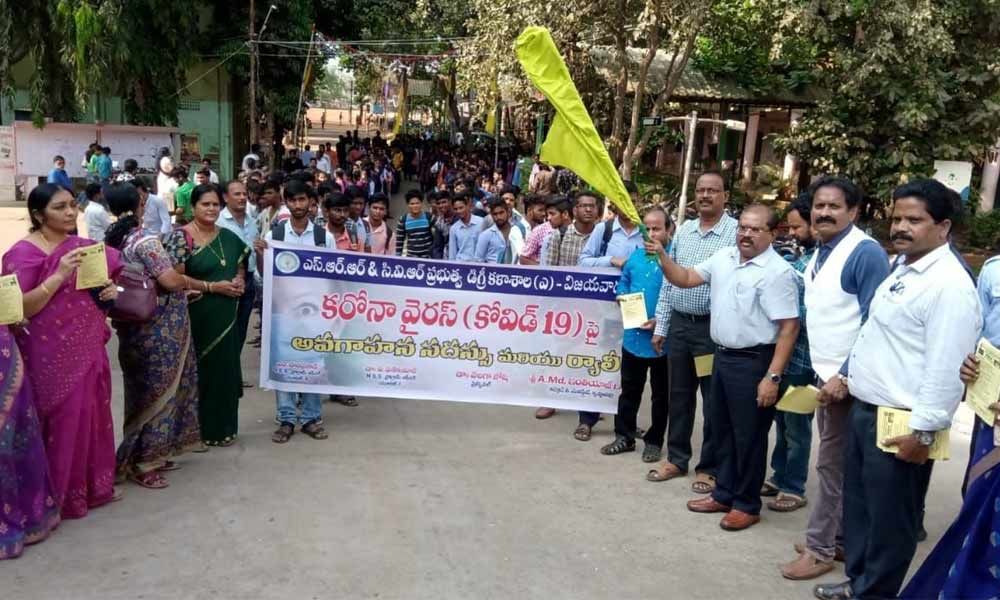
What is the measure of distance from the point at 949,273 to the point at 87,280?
380 centimetres

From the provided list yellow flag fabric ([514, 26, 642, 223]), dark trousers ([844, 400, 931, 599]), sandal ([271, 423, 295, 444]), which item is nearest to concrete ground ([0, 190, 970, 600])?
sandal ([271, 423, 295, 444])

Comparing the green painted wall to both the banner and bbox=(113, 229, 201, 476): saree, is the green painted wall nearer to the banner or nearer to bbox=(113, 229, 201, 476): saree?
the banner

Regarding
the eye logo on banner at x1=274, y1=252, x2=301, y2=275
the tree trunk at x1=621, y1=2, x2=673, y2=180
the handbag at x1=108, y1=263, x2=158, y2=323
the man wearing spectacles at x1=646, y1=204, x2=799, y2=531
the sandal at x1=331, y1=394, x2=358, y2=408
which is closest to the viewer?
the man wearing spectacles at x1=646, y1=204, x2=799, y2=531

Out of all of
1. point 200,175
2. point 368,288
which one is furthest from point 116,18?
point 368,288

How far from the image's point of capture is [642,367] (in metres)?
5.36

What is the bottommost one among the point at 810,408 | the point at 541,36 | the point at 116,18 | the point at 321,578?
the point at 321,578

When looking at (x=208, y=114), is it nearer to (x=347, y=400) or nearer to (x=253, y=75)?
(x=253, y=75)

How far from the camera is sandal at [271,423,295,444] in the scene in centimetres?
541

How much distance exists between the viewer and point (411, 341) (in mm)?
5613

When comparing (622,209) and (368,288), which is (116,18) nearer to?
(368,288)

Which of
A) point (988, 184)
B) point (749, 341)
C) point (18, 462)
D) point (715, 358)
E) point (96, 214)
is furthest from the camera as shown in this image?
point (988, 184)

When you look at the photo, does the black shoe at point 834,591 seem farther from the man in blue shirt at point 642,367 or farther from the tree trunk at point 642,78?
the tree trunk at point 642,78

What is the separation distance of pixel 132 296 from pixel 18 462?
997 millimetres

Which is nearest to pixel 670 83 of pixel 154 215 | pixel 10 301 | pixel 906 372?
pixel 154 215
